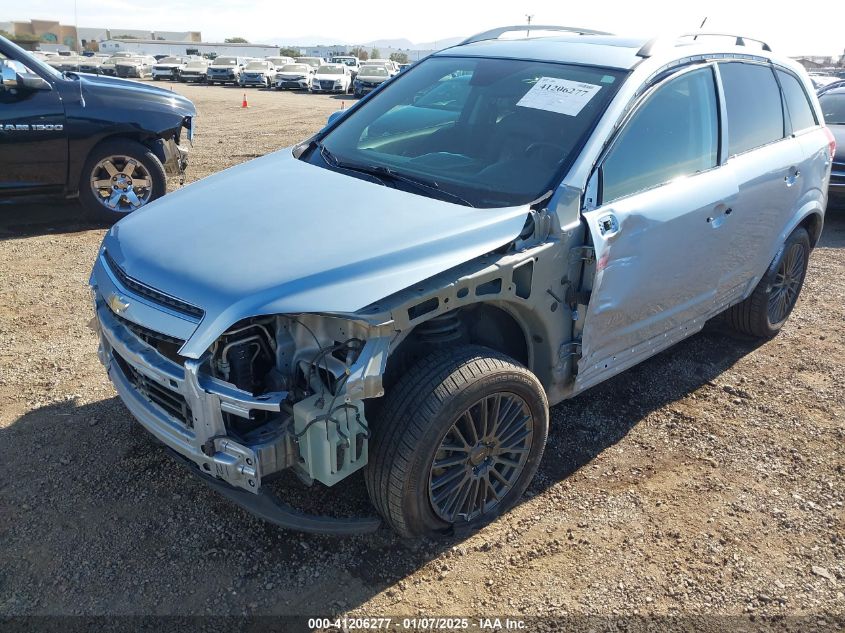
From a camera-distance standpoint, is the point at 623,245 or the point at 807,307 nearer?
the point at 623,245

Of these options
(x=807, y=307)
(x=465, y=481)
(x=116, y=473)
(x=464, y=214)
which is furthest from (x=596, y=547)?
(x=807, y=307)

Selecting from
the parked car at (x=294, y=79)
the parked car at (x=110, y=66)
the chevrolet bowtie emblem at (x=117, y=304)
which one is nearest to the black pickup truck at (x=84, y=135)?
the chevrolet bowtie emblem at (x=117, y=304)

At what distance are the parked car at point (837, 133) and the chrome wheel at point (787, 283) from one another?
4.09 metres

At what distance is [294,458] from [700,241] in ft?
7.73

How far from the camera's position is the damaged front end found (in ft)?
7.79

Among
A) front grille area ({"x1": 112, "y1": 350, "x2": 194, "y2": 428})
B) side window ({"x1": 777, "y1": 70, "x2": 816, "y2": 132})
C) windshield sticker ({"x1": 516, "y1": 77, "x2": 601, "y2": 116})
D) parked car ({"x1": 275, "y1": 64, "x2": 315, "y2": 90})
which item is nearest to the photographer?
front grille area ({"x1": 112, "y1": 350, "x2": 194, "y2": 428})

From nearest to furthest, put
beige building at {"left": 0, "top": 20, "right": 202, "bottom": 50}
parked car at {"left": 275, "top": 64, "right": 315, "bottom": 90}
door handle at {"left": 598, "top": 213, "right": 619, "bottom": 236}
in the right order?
door handle at {"left": 598, "top": 213, "right": 619, "bottom": 236}
parked car at {"left": 275, "top": 64, "right": 315, "bottom": 90}
beige building at {"left": 0, "top": 20, "right": 202, "bottom": 50}

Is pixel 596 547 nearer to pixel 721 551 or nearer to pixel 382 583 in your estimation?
pixel 721 551

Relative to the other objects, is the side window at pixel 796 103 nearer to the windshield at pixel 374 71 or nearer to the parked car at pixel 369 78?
the parked car at pixel 369 78

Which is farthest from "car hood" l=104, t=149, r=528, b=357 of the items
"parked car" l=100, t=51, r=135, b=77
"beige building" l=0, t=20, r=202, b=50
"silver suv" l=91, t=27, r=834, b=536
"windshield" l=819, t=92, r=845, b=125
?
"beige building" l=0, t=20, r=202, b=50

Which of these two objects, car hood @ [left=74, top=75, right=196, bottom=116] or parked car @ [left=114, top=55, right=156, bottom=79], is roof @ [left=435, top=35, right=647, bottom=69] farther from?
parked car @ [left=114, top=55, right=156, bottom=79]

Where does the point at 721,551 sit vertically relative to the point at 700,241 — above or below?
below

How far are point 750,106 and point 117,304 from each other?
357 centimetres

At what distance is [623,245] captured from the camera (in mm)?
3133
